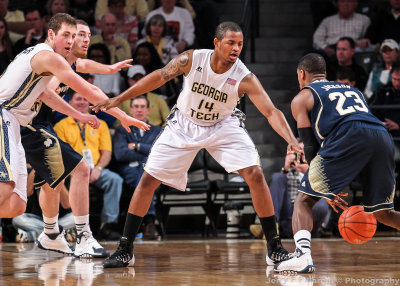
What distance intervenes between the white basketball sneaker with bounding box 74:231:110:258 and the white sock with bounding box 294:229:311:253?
2.05 metres

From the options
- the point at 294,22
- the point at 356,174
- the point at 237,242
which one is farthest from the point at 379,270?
the point at 294,22

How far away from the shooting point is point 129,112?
9.89 metres

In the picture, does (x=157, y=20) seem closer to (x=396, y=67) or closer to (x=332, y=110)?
(x=396, y=67)

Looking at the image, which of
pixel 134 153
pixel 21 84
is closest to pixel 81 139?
pixel 134 153

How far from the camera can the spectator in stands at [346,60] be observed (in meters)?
10.6

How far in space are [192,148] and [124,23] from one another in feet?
20.9

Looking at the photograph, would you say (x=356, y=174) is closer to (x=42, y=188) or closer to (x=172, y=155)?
(x=172, y=155)

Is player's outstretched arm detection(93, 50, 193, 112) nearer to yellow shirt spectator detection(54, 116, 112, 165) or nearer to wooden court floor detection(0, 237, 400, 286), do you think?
wooden court floor detection(0, 237, 400, 286)

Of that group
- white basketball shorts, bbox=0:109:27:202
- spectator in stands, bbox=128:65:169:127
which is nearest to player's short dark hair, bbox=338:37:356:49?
spectator in stands, bbox=128:65:169:127

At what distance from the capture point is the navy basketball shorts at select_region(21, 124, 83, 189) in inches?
→ 261

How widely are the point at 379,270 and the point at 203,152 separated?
477cm

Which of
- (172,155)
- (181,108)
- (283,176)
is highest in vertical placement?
(181,108)

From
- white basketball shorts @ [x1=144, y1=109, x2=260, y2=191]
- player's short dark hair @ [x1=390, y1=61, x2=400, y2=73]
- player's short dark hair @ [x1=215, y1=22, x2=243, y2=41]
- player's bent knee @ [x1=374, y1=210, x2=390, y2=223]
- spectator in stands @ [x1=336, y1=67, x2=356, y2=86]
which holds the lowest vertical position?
player's bent knee @ [x1=374, y1=210, x2=390, y2=223]

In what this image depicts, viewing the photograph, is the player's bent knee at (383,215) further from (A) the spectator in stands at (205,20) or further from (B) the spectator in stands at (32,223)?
(A) the spectator in stands at (205,20)
